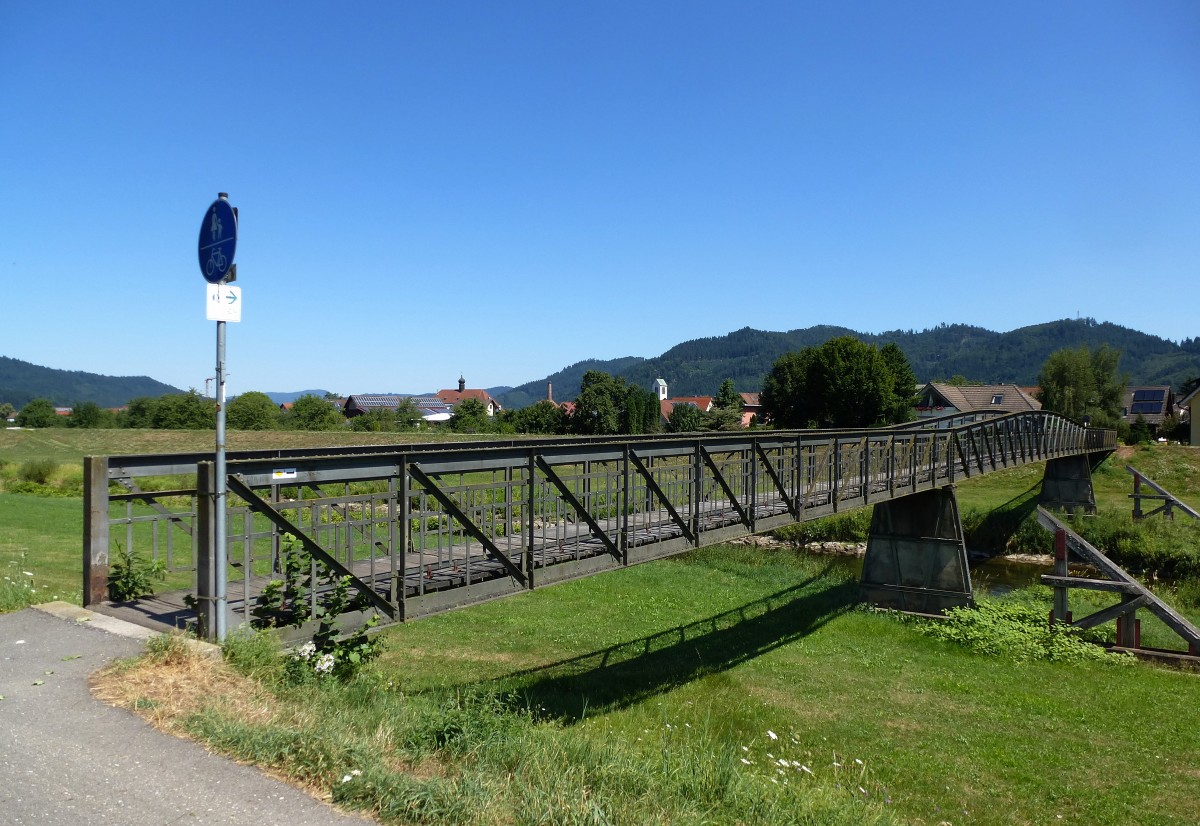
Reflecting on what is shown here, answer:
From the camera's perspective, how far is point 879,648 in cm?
1552

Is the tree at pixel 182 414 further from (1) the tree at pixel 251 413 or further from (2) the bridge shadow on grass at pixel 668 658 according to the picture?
(2) the bridge shadow on grass at pixel 668 658

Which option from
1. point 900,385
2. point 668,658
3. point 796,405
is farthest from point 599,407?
point 668,658

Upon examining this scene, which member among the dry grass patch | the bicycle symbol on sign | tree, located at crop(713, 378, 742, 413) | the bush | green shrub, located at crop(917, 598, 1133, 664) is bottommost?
green shrub, located at crop(917, 598, 1133, 664)

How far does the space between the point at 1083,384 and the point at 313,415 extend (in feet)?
249

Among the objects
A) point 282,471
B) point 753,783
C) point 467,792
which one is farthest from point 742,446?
point 467,792

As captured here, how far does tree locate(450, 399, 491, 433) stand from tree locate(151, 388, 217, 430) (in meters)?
23.9

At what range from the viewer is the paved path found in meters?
3.74

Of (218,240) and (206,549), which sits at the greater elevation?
(218,240)

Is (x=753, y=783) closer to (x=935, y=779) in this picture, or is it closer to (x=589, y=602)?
(x=935, y=779)

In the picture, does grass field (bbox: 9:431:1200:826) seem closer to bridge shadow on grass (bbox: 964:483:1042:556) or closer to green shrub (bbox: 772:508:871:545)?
green shrub (bbox: 772:508:871:545)

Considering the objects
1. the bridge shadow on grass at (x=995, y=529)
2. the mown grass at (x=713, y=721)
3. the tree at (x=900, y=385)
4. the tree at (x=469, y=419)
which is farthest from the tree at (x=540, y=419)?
the mown grass at (x=713, y=721)

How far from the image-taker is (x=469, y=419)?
8612 centimetres

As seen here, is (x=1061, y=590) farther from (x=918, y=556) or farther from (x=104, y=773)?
(x=104, y=773)

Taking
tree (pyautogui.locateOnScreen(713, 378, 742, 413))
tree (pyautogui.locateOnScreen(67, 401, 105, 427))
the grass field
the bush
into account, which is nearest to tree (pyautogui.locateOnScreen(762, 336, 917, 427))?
tree (pyautogui.locateOnScreen(713, 378, 742, 413))
